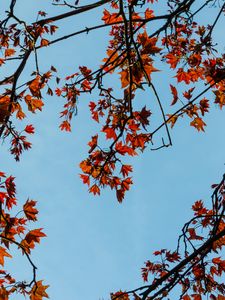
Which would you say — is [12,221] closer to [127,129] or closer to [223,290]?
[127,129]

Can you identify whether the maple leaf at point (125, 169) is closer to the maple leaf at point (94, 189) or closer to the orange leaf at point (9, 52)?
the maple leaf at point (94, 189)

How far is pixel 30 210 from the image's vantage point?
3.47 meters

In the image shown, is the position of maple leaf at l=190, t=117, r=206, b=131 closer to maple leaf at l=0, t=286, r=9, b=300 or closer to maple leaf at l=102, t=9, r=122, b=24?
maple leaf at l=102, t=9, r=122, b=24

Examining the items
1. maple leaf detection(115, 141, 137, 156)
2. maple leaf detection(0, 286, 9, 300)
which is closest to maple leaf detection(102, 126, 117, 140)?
maple leaf detection(115, 141, 137, 156)

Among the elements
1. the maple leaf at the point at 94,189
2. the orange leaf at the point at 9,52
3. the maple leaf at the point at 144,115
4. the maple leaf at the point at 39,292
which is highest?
the orange leaf at the point at 9,52

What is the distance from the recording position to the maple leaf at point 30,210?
11.4ft

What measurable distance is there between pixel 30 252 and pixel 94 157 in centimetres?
130

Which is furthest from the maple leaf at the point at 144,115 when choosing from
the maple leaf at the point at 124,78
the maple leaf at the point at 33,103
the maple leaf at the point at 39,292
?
the maple leaf at the point at 39,292

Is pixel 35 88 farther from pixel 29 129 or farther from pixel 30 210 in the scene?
pixel 30 210

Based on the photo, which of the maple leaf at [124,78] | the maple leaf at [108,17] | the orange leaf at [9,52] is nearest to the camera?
the maple leaf at [124,78]

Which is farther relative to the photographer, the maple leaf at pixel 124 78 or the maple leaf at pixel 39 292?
the maple leaf at pixel 124 78

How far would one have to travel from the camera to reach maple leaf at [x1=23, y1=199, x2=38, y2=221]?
3465 mm

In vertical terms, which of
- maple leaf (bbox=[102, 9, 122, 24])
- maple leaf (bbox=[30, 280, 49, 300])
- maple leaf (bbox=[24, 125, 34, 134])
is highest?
maple leaf (bbox=[102, 9, 122, 24])

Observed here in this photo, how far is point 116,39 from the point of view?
530 cm
